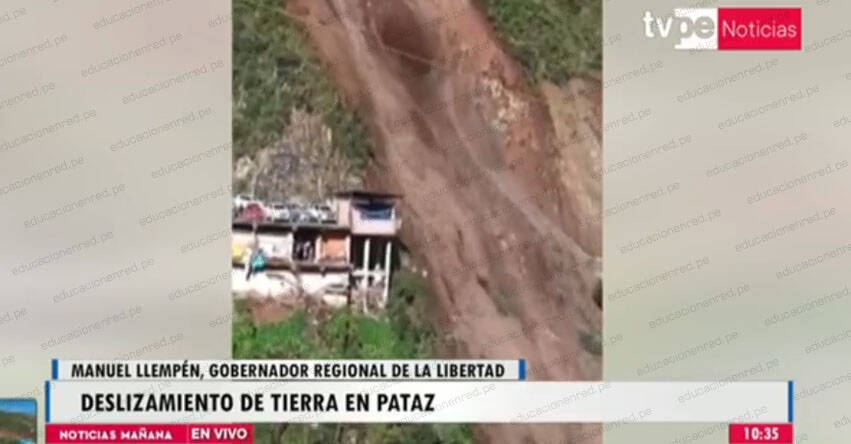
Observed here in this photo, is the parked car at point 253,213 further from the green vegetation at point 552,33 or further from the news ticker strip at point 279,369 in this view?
the green vegetation at point 552,33

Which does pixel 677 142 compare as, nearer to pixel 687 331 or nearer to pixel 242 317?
pixel 687 331

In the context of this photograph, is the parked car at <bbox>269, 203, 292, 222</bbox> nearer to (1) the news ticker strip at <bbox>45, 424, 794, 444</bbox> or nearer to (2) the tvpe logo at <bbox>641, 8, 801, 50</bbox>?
(1) the news ticker strip at <bbox>45, 424, 794, 444</bbox>

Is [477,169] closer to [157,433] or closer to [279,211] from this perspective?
[279,211]

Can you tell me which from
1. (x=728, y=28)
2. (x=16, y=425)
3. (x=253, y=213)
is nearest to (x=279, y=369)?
(x=253, y=213)

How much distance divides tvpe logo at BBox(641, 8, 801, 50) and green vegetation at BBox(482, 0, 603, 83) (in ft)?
0.58

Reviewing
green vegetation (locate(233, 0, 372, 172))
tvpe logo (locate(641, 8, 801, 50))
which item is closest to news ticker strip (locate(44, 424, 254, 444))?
green vegetation (locate(233, 0, 372, 172))

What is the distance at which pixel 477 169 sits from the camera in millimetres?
3176

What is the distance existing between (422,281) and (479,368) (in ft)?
1.13

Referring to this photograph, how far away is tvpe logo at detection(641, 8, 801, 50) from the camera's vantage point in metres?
3.17

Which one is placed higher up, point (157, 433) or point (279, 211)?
point (279, 211)
